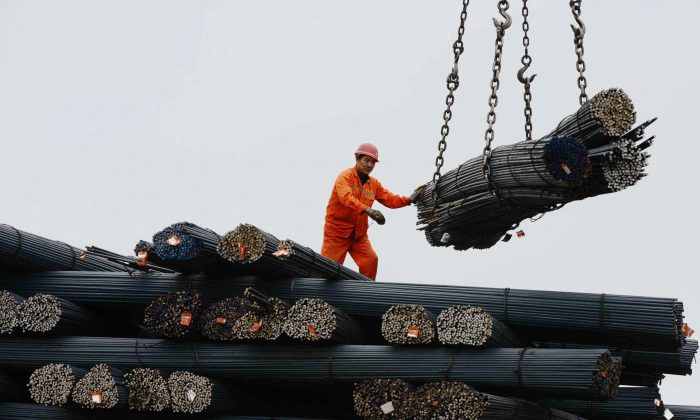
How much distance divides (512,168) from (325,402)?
3.05 meters

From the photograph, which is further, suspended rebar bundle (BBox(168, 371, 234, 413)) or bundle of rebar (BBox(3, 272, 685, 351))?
suspended rebar bundle (BBox(168, 371, 234, 413))

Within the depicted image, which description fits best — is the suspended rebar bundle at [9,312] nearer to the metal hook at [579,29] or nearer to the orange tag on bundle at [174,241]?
the orange tag on bundle at [174,241]

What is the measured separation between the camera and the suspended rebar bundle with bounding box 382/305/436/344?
10.3 metres

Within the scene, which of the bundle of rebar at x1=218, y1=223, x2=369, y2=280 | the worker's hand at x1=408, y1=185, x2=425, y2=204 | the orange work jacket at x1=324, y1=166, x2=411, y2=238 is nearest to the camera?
the bundle of rebar at x1=218, y1=223, x2=369, y2=280

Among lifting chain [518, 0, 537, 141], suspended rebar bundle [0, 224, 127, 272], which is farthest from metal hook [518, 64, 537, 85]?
suspended rebar bundle [0, 224, 127, 272]

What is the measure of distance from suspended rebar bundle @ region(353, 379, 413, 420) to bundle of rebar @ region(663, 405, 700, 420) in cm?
413

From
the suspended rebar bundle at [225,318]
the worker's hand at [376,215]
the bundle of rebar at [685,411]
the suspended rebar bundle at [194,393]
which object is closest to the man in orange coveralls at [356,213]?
the worker's hand at [376,215]

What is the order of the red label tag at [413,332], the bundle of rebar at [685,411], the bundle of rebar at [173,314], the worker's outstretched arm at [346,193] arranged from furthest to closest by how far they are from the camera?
the bundle of rebar at [685,411] → the worker's outstretched arm at [346,193] → the bundle of rebar at [173,314] → the red label tag at [413,332]

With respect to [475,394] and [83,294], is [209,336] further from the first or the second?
[475,394]

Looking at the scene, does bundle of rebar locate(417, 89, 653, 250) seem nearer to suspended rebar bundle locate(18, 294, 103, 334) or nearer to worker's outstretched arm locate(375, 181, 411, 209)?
worker's outstretched arm locate(375, 181, 411, 209)

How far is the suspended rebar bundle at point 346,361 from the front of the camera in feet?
32.3

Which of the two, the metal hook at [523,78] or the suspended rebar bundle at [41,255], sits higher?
the metal hook at [523,78]

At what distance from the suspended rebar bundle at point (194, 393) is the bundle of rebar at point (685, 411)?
514 cm

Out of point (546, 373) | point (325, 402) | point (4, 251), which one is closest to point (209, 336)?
point (325, 402)
